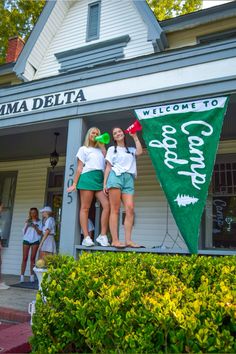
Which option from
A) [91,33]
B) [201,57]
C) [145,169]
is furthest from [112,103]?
[91,33]

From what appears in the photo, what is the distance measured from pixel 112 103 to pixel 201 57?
1483 millimetres

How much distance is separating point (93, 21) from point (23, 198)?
5886 millimetres

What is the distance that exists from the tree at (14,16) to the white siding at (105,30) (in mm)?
8040

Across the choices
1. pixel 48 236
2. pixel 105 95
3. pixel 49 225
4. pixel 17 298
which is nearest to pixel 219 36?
pixel 105 95

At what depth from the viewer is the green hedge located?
78.7 inches

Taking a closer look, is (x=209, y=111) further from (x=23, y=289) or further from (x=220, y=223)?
(x=23, y=289)

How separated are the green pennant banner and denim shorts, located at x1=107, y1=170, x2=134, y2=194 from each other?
52 centimetres

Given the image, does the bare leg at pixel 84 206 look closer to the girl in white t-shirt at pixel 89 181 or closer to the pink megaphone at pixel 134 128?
the girl in white t-shirt at pixel 89 181

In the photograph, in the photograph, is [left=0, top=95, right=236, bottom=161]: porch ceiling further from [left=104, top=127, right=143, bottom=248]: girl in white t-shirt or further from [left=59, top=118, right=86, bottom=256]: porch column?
[left=104, top=127, right=143, bottom=248]: girl in white t-shirt

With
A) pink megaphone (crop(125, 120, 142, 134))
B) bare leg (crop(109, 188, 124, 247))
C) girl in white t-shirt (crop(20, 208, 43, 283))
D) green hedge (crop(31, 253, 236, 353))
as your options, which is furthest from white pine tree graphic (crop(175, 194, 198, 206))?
girl in white t-shirt (crop(20, 208, 43, 283))

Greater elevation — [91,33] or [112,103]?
[91,33]

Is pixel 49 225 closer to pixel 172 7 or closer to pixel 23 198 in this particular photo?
pixel 23 198

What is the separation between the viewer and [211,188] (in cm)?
697

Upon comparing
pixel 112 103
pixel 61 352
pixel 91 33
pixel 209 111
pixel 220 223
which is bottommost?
pixel 61 352
